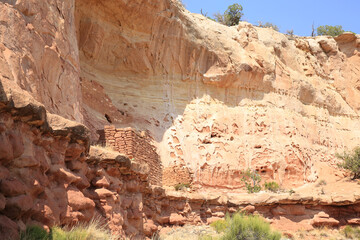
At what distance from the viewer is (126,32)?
58.6 ft

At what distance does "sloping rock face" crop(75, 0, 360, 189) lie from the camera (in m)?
17.3

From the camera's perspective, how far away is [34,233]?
12.7 ft

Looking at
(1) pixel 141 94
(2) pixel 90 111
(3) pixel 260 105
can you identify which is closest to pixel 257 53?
(3) pixel 260 105

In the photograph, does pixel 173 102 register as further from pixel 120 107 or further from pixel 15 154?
pixel 15 154

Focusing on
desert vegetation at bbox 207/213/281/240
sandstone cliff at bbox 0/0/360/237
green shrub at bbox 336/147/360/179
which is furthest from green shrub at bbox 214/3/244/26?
desert vegetation at bbox 207/213/281/240

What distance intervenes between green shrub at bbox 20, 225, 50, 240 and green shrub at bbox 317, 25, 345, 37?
35181 millimetres

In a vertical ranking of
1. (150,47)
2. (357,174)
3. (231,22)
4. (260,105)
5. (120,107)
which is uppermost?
(231,22)

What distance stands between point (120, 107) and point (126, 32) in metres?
3.47

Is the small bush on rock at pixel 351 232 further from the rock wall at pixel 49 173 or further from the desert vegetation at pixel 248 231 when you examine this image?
the rock wall at pixel 49 173

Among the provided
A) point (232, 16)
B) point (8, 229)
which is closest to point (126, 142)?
point (8, 229)

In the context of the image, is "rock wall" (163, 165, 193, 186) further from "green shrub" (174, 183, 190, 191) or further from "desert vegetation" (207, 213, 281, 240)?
"desert vegetation" (207, 213, 281, 240)

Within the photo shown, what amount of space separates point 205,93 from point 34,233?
54.9 ft

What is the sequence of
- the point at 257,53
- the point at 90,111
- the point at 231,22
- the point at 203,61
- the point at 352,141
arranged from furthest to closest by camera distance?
the point at 231,22 → the point at 352,141 → the point at 257,53 → the point at 203,61 → the point at 90,111

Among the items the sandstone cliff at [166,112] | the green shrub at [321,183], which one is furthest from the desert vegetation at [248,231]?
the green shrub at [321,183]
